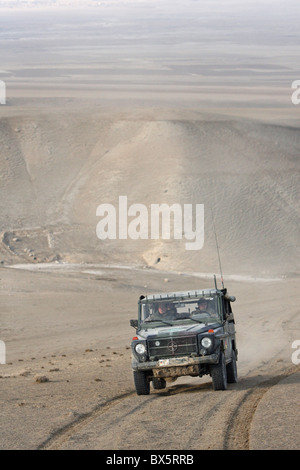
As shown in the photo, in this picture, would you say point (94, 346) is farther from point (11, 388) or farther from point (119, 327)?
point (11, 388)

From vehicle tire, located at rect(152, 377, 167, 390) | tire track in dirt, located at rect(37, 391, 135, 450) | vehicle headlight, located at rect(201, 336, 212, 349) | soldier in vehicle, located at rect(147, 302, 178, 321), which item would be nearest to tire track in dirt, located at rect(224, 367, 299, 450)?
vehicle headlight, located at rect(201, 336, 212, 349)

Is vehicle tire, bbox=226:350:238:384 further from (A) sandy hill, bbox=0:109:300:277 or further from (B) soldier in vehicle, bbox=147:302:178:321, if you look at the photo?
(A) sandy hill, bbox=0:109:300:277

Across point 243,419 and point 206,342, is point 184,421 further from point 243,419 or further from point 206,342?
point 206,342

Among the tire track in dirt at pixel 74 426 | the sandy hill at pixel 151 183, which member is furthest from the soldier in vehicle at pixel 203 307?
the sandy hill at pixel 151 183

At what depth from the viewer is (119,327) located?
2969 cm

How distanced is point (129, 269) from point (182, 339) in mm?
27548

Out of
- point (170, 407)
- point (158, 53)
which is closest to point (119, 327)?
point (170, 407)

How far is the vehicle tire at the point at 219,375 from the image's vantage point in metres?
14.6

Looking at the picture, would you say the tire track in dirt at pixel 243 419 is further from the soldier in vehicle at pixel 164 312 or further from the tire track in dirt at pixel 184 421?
the soldier in vehicle at pixel 164 312

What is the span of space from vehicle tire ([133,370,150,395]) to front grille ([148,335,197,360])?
0.60 metres

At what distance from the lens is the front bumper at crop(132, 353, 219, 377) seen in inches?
566

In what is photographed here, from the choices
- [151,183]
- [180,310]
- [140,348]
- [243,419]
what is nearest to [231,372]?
[180,310]

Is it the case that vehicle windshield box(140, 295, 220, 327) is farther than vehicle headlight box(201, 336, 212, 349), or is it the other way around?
vehicle windshield box(140, 295, 220, 327)

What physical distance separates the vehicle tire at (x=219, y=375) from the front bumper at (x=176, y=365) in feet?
0.81
